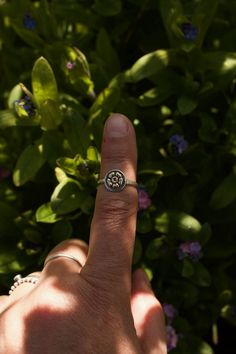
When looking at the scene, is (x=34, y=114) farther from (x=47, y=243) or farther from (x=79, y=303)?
(x=79, y=303)

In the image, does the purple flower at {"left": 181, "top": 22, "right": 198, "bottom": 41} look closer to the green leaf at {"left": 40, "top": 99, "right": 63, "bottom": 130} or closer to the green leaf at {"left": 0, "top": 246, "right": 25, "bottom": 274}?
the green leaf at {"left": 40, "top": 99, "right": 63, "bottom": 130}

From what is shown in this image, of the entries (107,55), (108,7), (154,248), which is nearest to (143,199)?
(154,248)

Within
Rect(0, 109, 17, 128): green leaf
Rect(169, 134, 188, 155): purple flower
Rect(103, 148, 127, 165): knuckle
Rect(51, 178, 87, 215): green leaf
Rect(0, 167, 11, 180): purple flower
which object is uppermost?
Rect(103, 148, 127, 165): knuckle

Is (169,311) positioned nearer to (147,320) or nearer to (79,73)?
(147,320)

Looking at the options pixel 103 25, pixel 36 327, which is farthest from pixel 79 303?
pixel 103 25

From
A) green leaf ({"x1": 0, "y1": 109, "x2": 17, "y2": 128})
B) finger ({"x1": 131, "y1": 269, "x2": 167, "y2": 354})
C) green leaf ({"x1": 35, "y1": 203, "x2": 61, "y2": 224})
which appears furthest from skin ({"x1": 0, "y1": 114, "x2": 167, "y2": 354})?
green leaf ({"x1": 0, "y1": 109, "x2": 17, "y2": 128})

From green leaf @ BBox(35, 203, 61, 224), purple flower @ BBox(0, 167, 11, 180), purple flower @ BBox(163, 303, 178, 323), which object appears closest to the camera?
green leaf @ BBox(35, 203, 61, 224)

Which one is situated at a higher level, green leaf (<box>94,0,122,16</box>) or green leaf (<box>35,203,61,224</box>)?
green leaf (<box>94,0,122,16</box>)

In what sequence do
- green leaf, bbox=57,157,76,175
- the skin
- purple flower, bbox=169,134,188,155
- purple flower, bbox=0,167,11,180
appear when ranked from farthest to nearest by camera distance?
purple flower, bbox=0,167,11,180, purple flower, bbox=169,134,188,155, green leaf, bbox=57,157,76,175, the skin
